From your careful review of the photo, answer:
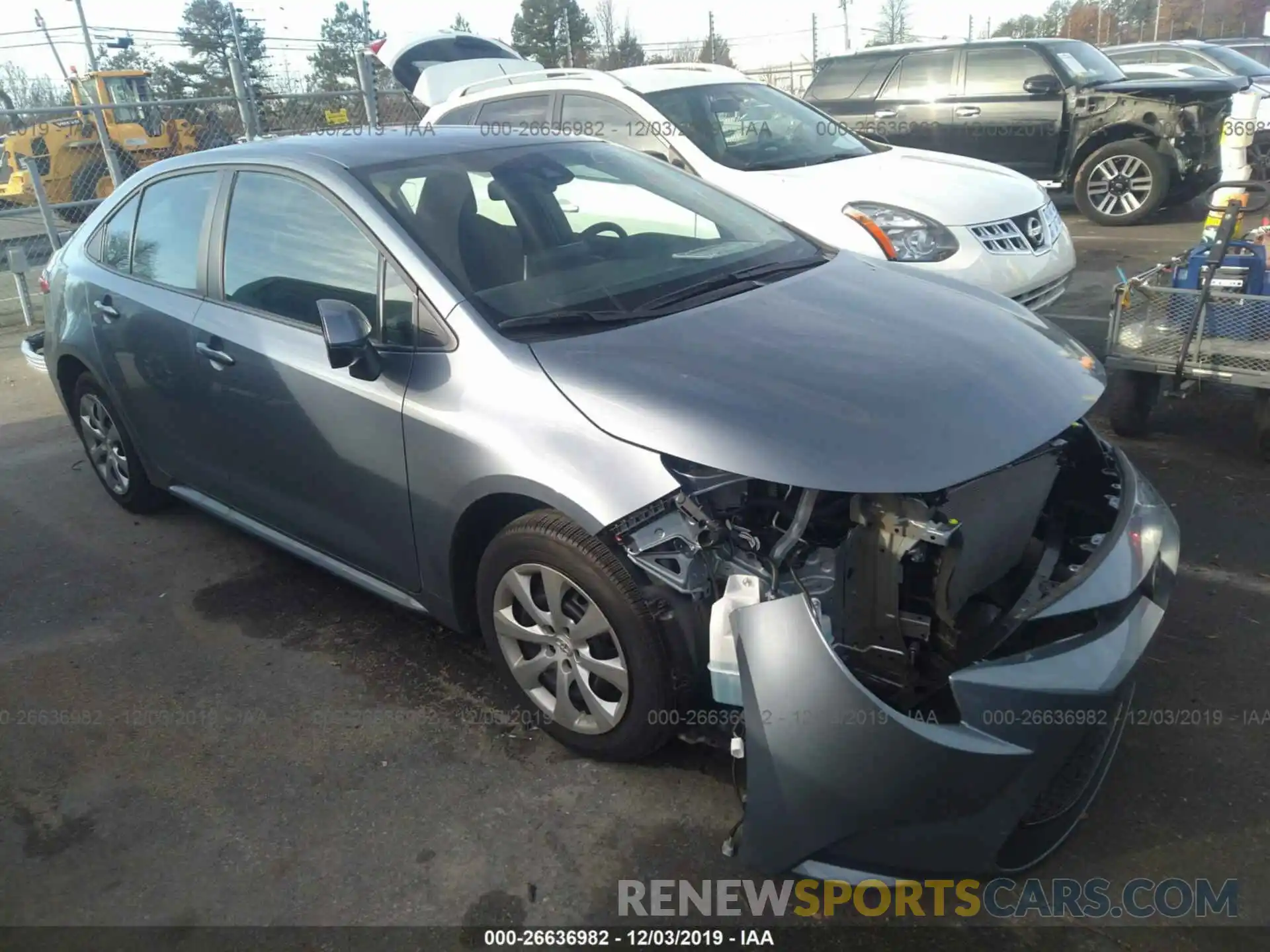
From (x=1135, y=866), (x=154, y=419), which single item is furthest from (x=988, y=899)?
(x=154, y=419)

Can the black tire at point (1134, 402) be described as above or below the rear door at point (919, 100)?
below

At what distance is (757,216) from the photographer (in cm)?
377

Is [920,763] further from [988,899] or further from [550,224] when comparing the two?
[550,224]

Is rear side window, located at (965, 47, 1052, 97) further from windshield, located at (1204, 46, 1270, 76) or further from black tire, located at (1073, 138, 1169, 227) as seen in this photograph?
windshield, located at (1204, 46, 1270, 76)

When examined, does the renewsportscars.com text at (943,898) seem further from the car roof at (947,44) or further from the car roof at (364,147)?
the car roof at (947,44)

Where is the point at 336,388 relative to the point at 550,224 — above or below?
below

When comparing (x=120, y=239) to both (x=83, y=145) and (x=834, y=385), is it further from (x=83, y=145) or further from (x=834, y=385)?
(x=83, y=145)

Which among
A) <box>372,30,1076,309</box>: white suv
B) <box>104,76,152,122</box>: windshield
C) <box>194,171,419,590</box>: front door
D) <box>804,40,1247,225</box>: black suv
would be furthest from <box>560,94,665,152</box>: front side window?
<box>104,76,152,122</box>: windshield

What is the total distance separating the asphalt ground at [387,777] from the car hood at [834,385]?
1.02 metres

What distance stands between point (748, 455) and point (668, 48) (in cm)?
2661

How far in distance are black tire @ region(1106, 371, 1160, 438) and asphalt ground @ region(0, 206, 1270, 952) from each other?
0.57 meters

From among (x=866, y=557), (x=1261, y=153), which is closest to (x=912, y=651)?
(x=866, y=557)

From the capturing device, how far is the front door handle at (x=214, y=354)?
138 inches

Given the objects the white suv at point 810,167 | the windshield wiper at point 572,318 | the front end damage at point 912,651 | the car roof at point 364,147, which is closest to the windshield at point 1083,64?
the white suv at point 810,167
